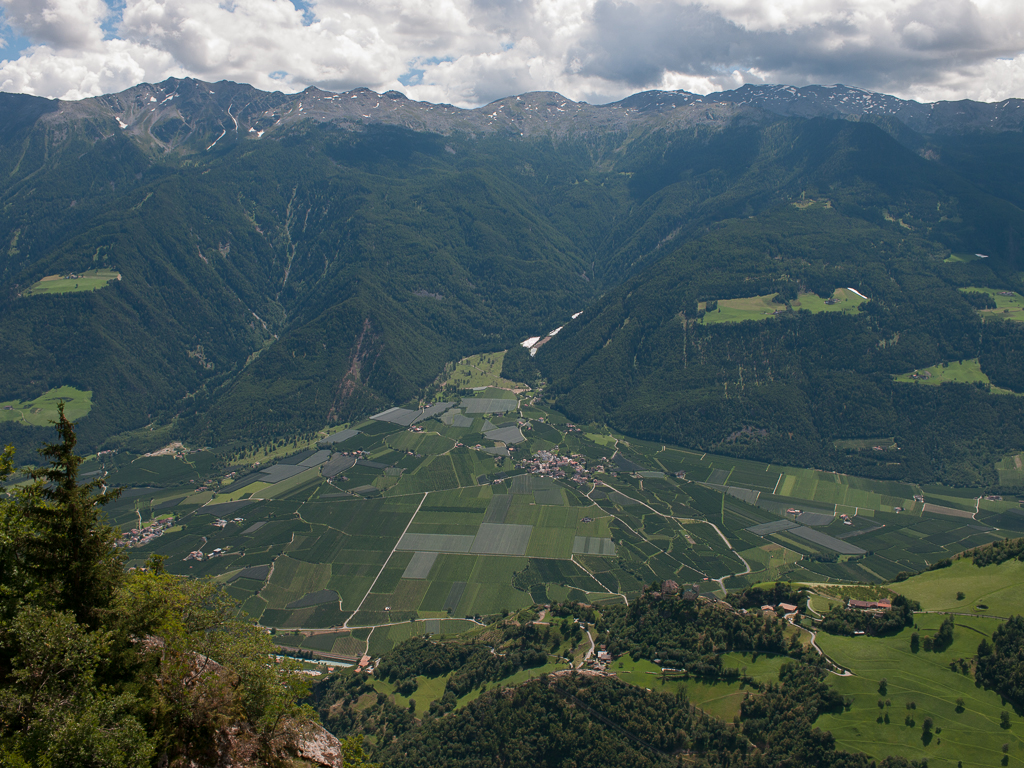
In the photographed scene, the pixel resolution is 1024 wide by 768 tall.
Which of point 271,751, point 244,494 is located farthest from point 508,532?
point 271,751

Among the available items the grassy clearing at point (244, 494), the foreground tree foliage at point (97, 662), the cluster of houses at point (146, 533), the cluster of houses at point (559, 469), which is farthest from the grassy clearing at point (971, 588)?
the cluster of houses at point (146, 533)

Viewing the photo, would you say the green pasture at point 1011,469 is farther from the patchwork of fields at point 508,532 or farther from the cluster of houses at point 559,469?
the cluster of houses at point 559,469

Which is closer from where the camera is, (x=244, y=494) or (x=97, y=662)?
(x=97, y=662)

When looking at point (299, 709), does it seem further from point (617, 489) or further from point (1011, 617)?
point (617, 489)

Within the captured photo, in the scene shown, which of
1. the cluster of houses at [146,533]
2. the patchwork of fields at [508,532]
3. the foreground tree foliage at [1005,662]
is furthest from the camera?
the cluster of houses at [146,533]

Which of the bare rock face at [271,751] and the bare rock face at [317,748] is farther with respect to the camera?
the bare rock face at [317,748]

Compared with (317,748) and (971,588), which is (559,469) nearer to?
(971,588)
